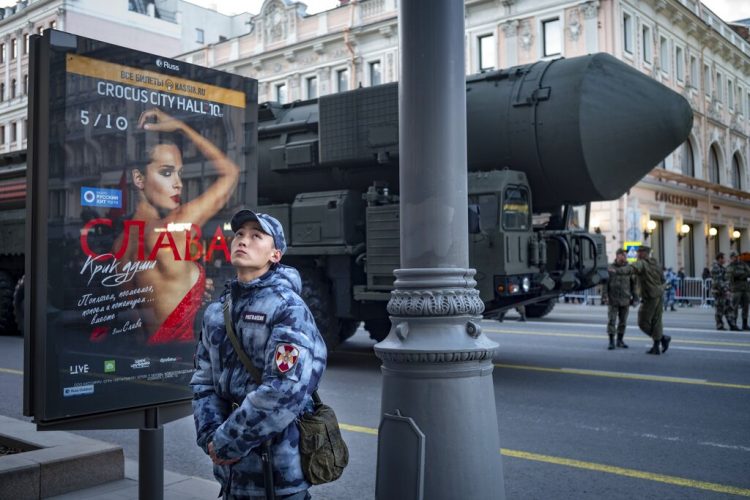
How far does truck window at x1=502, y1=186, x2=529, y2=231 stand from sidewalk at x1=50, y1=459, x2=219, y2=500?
581cm

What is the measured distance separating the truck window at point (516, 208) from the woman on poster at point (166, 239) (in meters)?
5.85

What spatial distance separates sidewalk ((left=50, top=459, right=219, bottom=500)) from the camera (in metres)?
4.44

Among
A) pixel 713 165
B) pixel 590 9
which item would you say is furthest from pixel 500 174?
pixel 713 165

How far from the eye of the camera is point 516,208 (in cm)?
979

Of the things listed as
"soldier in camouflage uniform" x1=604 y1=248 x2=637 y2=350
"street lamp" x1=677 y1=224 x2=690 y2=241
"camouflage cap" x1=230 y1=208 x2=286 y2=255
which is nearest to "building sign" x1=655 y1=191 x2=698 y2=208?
"street lamp" x1=677 y1=224 x2=690 y2=241

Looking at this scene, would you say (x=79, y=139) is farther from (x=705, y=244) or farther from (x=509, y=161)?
(x=705, y=244)

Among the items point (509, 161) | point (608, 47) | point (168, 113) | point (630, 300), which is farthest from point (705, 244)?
point (168, 113)

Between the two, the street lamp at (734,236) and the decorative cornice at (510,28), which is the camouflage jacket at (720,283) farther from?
the street lamp at (734,236)

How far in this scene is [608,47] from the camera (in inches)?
1235

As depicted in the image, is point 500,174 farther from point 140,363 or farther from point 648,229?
point 648,229

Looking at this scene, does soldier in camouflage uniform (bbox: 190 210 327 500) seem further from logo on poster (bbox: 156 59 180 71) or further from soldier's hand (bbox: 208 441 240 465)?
logo on poster (bbox: 156 59 180 71)

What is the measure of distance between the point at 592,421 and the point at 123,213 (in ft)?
16.4

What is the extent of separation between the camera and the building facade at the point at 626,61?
32.7 metres

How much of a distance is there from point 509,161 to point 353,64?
1164 inches
